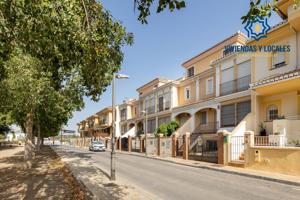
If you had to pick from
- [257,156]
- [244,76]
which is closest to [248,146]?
[257,156]

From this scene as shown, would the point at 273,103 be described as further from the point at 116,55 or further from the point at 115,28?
the point at 115,28

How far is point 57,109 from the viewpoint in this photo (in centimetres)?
2092

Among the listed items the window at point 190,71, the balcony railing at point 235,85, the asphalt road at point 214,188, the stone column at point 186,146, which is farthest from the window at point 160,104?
the asphalt road at point 214,188

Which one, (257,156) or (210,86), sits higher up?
(210,86)

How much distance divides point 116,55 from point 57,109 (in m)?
13.1

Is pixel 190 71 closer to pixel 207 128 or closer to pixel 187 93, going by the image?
pixel 187 93

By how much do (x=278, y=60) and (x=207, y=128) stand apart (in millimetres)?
11196

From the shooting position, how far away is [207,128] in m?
28.4

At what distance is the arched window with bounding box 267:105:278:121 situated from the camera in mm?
19803

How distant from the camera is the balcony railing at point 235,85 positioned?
22720mm

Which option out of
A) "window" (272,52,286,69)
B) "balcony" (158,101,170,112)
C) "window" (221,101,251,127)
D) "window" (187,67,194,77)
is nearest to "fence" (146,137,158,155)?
"balcony" (158,101,170,112)

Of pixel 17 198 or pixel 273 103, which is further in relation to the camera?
pixel 273 103

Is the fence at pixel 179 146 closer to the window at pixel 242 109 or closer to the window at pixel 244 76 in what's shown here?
the window at pixel 242 109

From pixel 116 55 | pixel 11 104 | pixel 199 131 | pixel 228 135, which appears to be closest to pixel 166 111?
pixel 199 131
